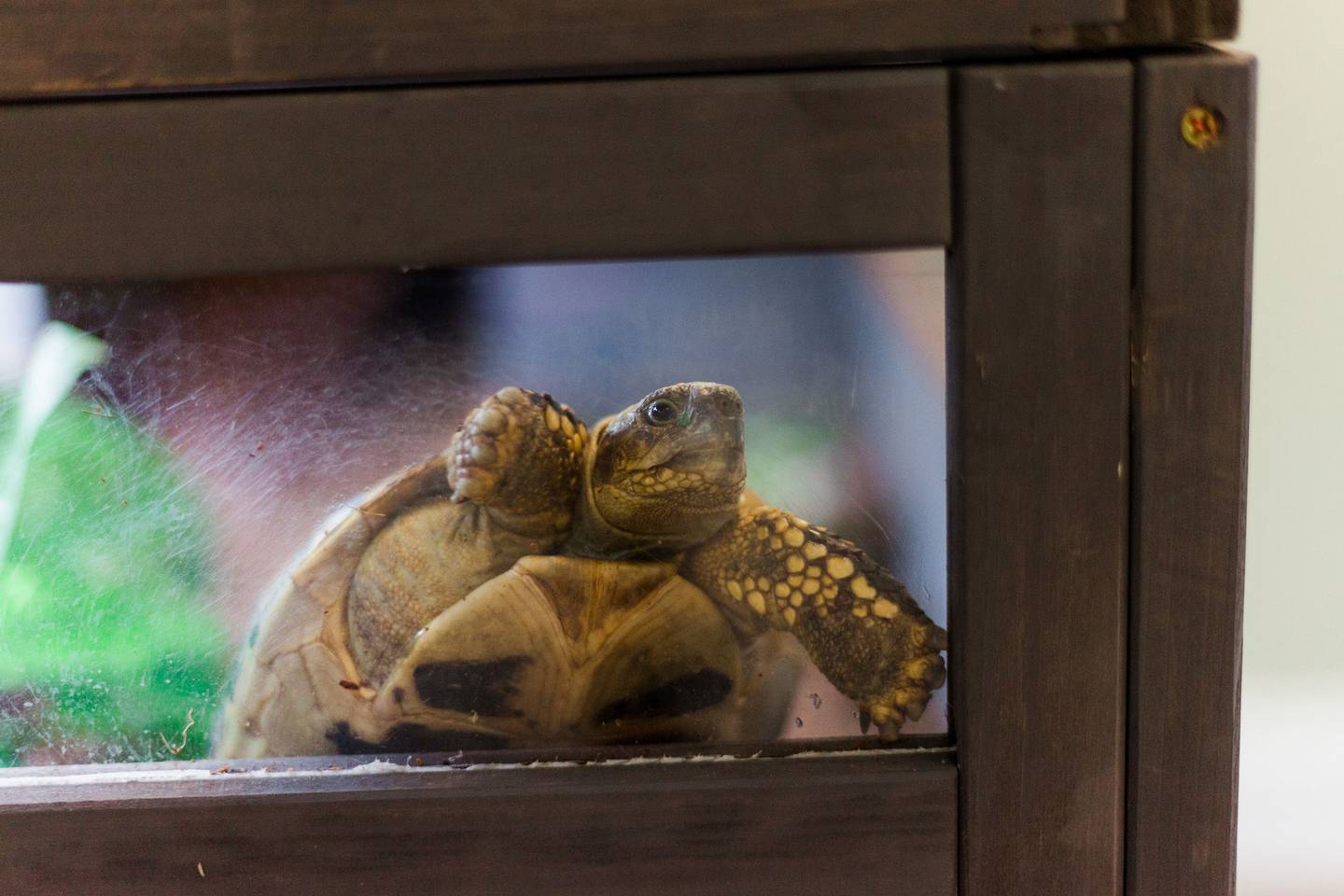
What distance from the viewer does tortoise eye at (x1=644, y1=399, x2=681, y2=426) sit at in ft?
1.81

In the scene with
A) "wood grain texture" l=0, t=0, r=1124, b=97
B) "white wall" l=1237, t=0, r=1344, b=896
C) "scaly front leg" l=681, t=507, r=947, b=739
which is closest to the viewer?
"wood grain texture" l=0, t=0, r=1124, b=97

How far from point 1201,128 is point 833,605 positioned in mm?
293

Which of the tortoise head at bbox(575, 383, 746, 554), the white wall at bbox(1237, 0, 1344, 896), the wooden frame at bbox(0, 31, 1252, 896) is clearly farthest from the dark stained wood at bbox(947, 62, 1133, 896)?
the white wall at bbox(1237, 0, 1344, 896)

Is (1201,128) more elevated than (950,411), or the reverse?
(1201,128)

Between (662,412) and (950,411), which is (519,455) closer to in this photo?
(662,412)

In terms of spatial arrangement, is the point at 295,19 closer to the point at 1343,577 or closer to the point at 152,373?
the point at 152,373

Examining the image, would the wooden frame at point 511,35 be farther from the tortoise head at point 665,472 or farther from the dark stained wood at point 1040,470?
the tortoise head at point 665,472

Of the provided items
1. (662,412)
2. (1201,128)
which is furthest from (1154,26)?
(662,412)

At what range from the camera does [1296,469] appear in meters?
0.90

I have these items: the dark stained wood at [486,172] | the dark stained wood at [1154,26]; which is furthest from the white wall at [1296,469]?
the dark stained wood at [486,172]

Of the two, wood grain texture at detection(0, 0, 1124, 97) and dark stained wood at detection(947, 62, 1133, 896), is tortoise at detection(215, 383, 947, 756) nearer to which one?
dark stained wood at detection(947, 62, 1133, 896)

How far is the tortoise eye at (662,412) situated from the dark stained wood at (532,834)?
0.18 m

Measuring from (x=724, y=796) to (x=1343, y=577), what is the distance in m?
0.70

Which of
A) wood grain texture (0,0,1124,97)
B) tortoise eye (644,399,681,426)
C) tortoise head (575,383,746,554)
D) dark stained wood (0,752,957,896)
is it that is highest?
wood grain texture (0,0,1124,97)
